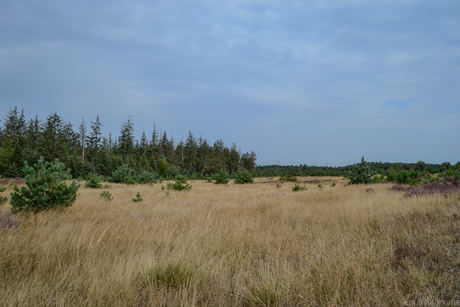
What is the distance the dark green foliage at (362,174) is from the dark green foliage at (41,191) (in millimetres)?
17810

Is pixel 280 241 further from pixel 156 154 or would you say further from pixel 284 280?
pixel 156 154

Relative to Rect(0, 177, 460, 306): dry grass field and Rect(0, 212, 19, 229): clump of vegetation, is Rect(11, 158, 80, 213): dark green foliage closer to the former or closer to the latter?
Rect(0, 212, 19, 229): clump of vegetation

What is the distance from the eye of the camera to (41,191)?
5.93 m

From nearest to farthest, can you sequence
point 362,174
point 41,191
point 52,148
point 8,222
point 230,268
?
point 230,268 → point 8,222 → point 41,191 → point 362,174 → point 52,148

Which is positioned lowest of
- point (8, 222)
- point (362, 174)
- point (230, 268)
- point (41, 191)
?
point (230, 268)

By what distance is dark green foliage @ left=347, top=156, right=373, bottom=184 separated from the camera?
16.5 m

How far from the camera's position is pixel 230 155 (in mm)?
83750

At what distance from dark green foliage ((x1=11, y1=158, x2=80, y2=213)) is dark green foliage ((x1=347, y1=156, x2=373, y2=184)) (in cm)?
1781

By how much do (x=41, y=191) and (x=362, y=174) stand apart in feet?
60.7

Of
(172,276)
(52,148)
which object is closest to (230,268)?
(172,276)

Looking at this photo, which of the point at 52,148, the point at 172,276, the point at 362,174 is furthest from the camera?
the point at 52,148

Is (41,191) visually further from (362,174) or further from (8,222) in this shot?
(362,174)

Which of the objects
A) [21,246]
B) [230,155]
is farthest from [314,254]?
[230,155]

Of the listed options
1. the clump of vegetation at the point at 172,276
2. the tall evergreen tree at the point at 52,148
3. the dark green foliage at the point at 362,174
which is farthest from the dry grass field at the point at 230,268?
the tall evergreen tree at the point at 52,148
